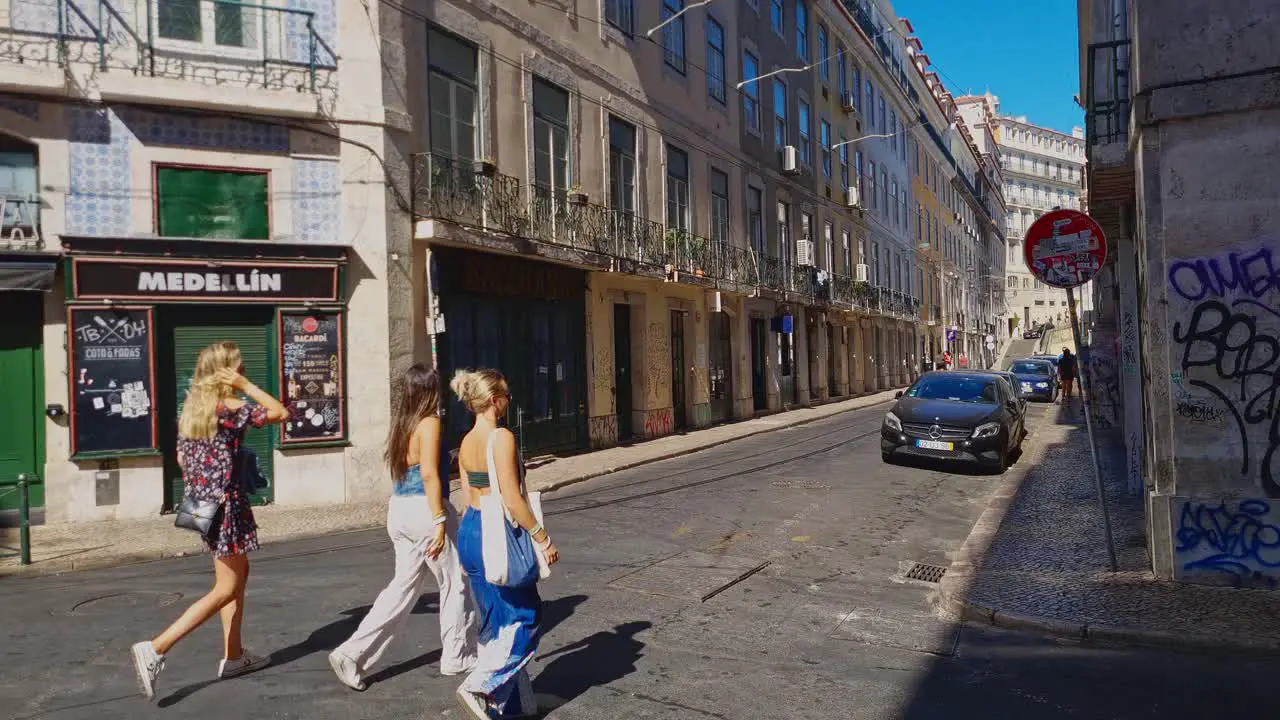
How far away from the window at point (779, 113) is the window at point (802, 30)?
2.37 metres

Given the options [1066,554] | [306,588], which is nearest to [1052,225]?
[1066,554]

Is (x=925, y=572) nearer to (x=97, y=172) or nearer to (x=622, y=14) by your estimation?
(x=97, y=172)

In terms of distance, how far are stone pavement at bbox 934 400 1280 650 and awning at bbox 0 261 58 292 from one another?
10.3m

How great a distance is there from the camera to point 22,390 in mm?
11305

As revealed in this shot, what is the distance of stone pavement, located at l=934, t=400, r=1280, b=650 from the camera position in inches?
235

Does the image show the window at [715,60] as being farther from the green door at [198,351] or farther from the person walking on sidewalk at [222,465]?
the person walking on sidewalk at [222,465]

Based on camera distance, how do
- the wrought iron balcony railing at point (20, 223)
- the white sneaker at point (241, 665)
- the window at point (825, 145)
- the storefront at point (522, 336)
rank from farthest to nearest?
the window at point (825, 145) → the storefront at point (522, 336) → the wrought iron balcony railing at point (20, 223) → the white sneaker at point (241, 665)

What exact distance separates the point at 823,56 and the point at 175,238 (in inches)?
1070

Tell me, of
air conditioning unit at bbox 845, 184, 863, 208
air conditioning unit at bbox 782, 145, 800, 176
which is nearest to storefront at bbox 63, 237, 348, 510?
air conditioning unit at bbox 782, 145, 800, 176

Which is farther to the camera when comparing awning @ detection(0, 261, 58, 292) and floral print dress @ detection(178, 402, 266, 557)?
awning @ detection(0, 261, 58, 292)

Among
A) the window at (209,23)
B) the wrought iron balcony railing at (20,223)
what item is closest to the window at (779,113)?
the window at (209,23)

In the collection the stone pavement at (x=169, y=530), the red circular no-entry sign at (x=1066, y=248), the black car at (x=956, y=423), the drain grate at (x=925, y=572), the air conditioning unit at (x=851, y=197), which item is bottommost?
the drain grate at (x=925, y=572)

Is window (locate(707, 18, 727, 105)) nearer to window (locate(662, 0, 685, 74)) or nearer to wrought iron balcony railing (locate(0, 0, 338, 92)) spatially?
window (locate(662, 0, 685, 74))

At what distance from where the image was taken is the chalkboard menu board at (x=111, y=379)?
37.2 ft
